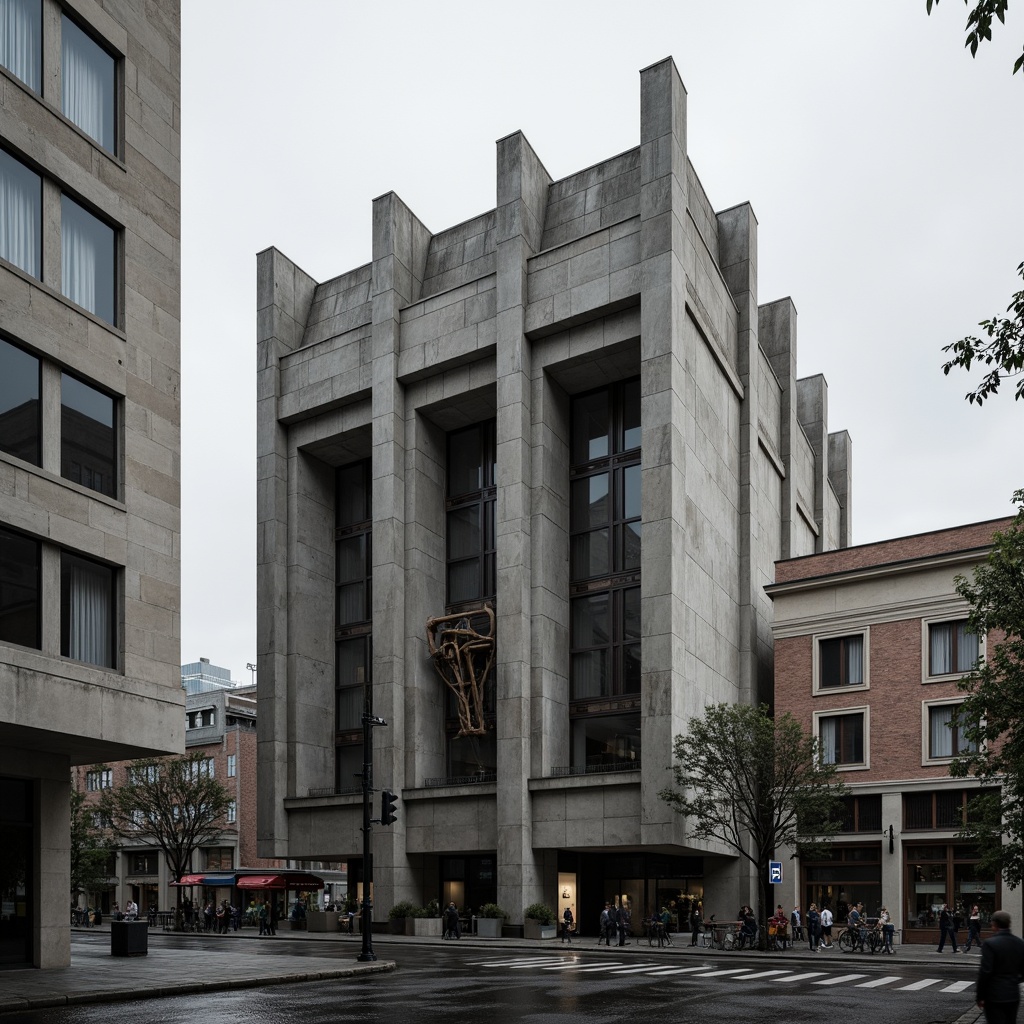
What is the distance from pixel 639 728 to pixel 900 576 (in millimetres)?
12368

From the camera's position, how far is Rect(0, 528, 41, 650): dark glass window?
78.0 feet

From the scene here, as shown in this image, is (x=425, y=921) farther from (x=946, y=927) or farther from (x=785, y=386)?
(x=785, y=386)

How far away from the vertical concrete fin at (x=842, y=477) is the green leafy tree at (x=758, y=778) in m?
36.1

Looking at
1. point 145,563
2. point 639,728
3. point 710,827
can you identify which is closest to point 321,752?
point 639,728

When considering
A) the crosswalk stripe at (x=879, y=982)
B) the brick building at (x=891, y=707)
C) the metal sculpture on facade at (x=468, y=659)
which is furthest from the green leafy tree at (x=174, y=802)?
the crosswalk stripe at (x=879, y=982)

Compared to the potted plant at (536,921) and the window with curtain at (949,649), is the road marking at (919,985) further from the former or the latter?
the window with curtain at (949,649)

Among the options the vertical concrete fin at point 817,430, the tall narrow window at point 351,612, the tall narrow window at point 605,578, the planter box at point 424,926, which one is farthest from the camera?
the vertical concrete fin at point 817,430

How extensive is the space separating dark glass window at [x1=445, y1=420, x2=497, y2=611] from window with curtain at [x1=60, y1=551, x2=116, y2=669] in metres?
28.3

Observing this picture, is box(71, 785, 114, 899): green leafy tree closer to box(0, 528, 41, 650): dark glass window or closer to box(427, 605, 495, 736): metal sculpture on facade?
→ box(427, 605, 495, 736): metal sculpture on facade

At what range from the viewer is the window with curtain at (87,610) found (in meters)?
25.4

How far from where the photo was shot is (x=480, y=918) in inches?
1852

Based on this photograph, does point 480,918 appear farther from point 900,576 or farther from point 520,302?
point 520,302

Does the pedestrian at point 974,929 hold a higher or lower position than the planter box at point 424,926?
higher

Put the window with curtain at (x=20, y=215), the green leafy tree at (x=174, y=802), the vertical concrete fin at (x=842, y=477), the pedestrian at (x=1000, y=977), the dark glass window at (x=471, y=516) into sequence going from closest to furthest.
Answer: the pedestrian at (x=1000, y=977), the window with curtain at (x=20, y=215), the dark glass window at (x=471, y=516), the green leafy tree at (x=174, y=802), the vertical concrete fin at (x=842, y=477)
